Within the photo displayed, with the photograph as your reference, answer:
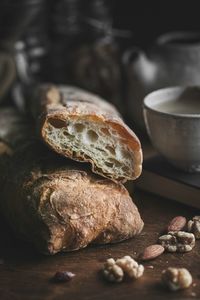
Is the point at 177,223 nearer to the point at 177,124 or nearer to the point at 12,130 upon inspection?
the point at 177,124

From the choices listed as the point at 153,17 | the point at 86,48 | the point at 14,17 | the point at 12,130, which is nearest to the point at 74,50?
the point at 86,48

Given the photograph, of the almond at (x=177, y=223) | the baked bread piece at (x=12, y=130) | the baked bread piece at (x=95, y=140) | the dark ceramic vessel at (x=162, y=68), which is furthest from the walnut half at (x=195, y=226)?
the dark ceramic vessel at (x=162, y=68)

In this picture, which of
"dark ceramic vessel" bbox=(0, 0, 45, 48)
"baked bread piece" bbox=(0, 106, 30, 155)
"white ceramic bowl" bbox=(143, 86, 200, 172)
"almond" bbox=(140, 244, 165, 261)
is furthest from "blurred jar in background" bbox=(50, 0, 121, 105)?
"almond" bbox=(140, 244, 165, 261)

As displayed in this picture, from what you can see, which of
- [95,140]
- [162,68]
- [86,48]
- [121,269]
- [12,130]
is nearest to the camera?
[121,269]

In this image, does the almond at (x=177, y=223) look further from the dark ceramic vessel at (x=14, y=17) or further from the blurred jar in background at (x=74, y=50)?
the dark ceramic vessel at (x=14, y=17)

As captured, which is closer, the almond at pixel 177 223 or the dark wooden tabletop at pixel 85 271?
the dark wooden tabletop at pixel 85 271

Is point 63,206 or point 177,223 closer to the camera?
point 63,206

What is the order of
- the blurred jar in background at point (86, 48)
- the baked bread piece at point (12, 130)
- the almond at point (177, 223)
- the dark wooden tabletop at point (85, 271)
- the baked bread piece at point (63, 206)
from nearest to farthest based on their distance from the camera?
the dark wooden tabletop at point (85, 271), the baked bread piece at point (63, 206), the almond at point (177, 223), the baked bread piece at point (12, 130), the blurred jar in background at point (86, 48)
